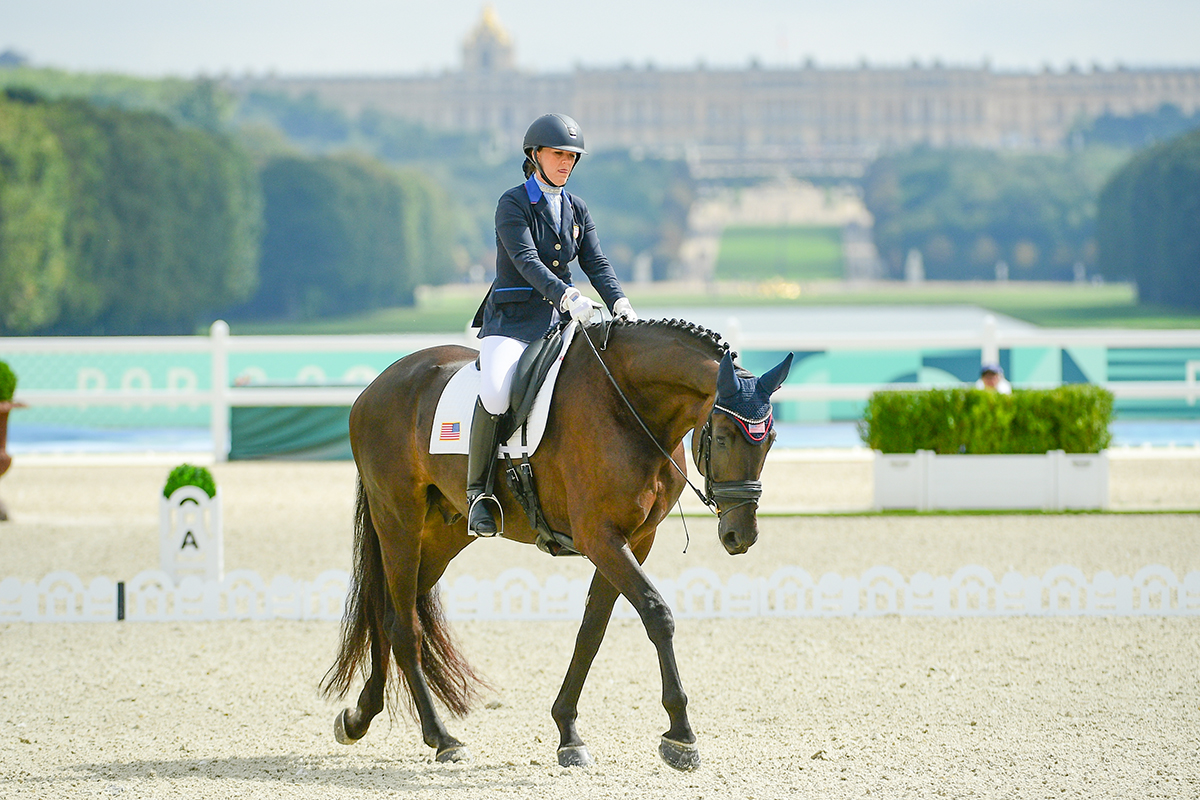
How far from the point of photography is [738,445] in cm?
391

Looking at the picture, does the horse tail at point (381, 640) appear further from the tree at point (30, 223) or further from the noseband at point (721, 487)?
the tree at point (30, 223)

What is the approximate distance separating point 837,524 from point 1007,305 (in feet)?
135

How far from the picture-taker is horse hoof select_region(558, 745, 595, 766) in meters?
4.25

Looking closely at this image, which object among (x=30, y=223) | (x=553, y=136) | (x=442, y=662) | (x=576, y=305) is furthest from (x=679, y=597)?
(x=30, y=223)

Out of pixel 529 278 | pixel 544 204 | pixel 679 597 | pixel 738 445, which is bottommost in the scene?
pixel 679 597

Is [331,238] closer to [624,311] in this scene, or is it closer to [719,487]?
[624,311]

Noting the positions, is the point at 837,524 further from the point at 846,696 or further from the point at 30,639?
the point at 30,639

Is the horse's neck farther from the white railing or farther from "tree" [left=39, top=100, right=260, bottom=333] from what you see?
"tree" [left=39, top=100, right=260, bottom=333]

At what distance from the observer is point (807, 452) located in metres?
14.2

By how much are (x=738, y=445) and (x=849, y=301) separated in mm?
48176

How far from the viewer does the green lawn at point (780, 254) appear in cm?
6738

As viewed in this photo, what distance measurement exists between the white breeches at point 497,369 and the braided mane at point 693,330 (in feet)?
1.16

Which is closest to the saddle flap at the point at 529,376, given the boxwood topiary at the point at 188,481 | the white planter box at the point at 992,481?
the boxwood topiary at the point at 188,481

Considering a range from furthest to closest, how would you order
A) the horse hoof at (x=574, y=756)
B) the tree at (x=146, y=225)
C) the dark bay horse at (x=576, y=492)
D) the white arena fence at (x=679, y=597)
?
the tree at (x=146, y=225) → the white arena fence at (x=679, y=597) → the horse hoof at (x=574, y=756) → the dark bay horse at (x=576, y=492)
